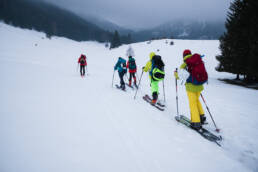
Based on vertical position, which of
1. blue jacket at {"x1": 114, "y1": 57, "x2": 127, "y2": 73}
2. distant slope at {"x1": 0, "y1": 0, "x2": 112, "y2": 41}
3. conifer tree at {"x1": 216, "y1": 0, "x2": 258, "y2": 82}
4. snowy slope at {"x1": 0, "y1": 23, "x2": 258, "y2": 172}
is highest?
distant slope at {"x1": 0, "y1": 0, "x2": 112, "y2": 41}

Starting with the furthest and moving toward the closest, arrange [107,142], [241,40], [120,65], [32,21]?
[32,21], [241,40], [120,65], [107,142]

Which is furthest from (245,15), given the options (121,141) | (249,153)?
(121,141)

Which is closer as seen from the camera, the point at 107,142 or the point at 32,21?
the point at 107,142

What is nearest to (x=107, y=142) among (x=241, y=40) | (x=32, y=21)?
(x=241, y=40)

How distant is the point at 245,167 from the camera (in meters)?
2.36

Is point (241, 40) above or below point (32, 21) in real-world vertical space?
below

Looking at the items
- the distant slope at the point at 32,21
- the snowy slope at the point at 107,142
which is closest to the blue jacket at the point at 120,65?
the snowy slope at the point at 107,142

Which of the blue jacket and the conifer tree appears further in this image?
the conifer tree

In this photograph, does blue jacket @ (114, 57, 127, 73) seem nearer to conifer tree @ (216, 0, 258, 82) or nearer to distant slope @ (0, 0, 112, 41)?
conifer tree @ (216, 0, 258, 82)

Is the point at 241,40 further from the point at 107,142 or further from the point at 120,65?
the point at 107,142

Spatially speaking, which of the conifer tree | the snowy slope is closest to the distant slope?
the conifer tree

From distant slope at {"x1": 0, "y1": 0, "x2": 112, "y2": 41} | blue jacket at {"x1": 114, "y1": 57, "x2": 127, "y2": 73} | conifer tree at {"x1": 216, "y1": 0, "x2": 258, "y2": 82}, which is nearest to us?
blue jacket at {"x1": 114, "y1": 57, "x2": 127, "y2": 73}

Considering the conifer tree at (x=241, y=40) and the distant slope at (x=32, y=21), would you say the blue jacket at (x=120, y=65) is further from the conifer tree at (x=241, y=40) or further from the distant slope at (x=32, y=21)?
the distant slope at (x=32, y=21)

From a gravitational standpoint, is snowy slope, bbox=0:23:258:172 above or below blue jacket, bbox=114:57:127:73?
→ below
